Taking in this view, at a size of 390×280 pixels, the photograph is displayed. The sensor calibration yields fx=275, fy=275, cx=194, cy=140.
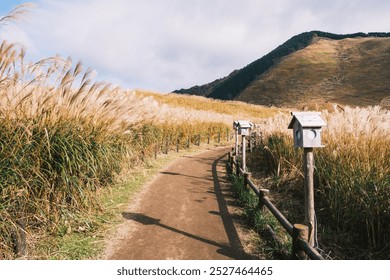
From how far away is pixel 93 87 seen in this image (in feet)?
17.6

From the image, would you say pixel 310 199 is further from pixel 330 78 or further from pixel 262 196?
pixel 330 78

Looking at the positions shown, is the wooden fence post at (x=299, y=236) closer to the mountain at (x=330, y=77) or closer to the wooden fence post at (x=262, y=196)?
the wooden fence post at (x=262, y=196)

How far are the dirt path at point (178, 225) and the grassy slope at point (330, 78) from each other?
62892mm

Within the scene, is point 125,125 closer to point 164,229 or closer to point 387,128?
point 164,229

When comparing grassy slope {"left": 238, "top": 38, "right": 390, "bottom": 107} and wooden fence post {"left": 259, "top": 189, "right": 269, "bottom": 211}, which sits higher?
grassy slope {"left": 238, "top": 38, "right": 390, "bottom": 107}

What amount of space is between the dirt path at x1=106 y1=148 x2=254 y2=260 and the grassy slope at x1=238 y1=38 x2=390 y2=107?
62.9 meters

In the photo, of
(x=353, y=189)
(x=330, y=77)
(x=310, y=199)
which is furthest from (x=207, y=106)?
(x=330, y=77)

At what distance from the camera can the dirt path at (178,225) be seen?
423 centimetres

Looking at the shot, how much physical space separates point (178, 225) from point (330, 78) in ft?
290

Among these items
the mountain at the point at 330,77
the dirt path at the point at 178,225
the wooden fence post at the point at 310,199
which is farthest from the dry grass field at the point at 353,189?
the mountain at the point at 330,77

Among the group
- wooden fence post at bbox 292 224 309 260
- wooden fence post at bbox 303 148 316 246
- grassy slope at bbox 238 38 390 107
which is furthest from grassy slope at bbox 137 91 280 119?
wooden fence post at bbox 292 224 309 260

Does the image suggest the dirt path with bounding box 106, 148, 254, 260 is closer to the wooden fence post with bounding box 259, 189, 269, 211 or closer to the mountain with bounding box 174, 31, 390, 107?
the wooden fence post with bounding box 259, 189, 269, 211

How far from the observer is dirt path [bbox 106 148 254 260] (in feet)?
13.9
